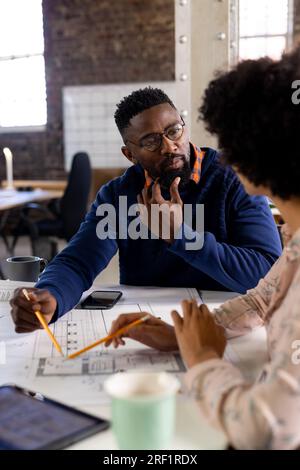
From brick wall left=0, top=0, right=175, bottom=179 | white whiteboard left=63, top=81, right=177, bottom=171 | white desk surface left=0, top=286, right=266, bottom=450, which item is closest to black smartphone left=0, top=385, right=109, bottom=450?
white desk surface left=0, top=286, right=266, bottom=450

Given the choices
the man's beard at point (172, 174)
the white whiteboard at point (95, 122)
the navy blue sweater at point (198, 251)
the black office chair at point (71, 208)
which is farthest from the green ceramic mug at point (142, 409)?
the white whiteboard at point (95, 122)

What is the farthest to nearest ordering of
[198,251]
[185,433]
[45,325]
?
[198,251]
[45,325]
[185,433]

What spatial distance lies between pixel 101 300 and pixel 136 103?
25.1 inches

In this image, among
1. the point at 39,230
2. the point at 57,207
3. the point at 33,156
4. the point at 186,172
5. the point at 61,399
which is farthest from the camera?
the point at 33,156

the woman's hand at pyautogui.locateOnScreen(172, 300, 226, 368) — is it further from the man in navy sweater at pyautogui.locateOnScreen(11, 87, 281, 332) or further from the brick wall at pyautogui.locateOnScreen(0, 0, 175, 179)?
the brick wall at pyautogui.locateOnScreen(0, 0, 175, 179)

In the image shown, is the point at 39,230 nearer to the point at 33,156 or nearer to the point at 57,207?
the point at 57,207

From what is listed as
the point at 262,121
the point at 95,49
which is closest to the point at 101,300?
the point at 262,121

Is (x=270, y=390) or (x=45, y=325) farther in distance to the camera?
(x=45, y=325)

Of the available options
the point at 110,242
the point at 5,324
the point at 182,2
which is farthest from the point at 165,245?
the point at 182,2

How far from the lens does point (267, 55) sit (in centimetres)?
83

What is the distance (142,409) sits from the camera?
1.93ft

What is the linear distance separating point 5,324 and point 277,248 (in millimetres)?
774

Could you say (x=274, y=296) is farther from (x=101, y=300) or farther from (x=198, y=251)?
(x=101, y=300)

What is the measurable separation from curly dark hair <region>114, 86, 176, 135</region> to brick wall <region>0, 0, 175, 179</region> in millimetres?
4323
